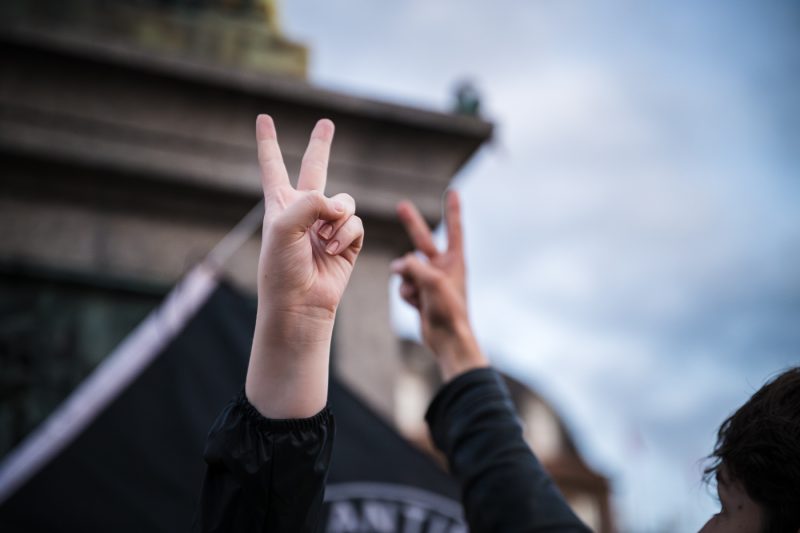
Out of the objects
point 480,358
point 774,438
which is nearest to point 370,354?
point 480,358

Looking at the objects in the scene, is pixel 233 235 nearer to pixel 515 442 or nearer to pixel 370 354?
pixel 370 354

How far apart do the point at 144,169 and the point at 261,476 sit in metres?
2.33

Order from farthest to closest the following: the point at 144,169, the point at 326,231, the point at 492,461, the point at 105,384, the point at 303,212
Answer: the point at 144,169
the point at 105,384
the point at 492,461
the point at 326,231
the point at 303,212

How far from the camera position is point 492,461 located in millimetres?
1664

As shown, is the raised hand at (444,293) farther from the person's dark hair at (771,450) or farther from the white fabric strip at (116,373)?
the white fabric strip at (116,373)

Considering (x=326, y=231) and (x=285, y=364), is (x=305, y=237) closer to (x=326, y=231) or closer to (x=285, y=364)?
(x=326, y=231)

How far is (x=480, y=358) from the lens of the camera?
1995 millimetres

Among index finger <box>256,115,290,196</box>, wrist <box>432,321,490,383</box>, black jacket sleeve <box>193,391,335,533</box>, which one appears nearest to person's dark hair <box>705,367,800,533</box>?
wrist <box>432,321,490,383</box>

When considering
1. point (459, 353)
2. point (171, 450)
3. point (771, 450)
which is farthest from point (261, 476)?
point (171, 450)

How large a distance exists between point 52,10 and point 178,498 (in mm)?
2277

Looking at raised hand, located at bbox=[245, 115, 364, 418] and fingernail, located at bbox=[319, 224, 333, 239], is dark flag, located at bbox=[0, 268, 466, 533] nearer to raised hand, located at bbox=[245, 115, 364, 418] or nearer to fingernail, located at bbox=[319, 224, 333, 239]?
raised hand, located at bbox=[245, 115, 364, 418]

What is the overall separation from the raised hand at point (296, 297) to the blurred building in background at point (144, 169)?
2045 millimetres

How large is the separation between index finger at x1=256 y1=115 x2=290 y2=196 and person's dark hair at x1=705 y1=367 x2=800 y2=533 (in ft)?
3.21

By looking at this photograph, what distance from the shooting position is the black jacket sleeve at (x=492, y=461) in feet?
4.95
